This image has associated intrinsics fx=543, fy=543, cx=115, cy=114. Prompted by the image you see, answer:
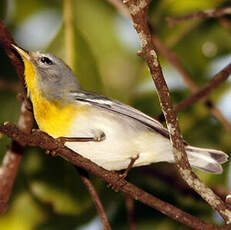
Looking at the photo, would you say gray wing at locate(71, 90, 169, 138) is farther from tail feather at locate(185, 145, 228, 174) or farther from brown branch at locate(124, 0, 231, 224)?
brown branch at locate(124, 0, 231, 224)

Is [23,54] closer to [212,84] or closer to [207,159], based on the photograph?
[212,84]

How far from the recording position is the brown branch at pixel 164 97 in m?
2.04

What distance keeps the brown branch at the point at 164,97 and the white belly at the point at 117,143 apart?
98 centimetres

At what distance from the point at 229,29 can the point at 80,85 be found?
1.32m

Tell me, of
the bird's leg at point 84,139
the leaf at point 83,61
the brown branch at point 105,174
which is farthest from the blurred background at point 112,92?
the brown branch at point 105,174

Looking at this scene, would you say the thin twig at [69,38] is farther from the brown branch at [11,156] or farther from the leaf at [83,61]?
the brown branch at [11,156]

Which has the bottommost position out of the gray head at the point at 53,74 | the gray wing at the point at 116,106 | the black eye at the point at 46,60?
the gray wing at the point at 116,106

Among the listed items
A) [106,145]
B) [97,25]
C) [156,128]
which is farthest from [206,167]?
[97,25]

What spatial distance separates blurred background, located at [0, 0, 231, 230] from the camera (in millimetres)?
3932

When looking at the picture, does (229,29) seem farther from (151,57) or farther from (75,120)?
(151,57)

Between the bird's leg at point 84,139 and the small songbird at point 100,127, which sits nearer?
the bird's leg at point 84,139

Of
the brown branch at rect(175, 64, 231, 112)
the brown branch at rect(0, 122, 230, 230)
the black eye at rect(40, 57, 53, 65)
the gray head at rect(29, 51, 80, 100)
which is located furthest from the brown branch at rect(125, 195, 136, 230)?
the black eye at rect(40, 57, 53, 65)

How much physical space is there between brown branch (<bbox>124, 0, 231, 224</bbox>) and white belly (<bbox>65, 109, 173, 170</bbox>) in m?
0.98

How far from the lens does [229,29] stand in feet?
14.5
